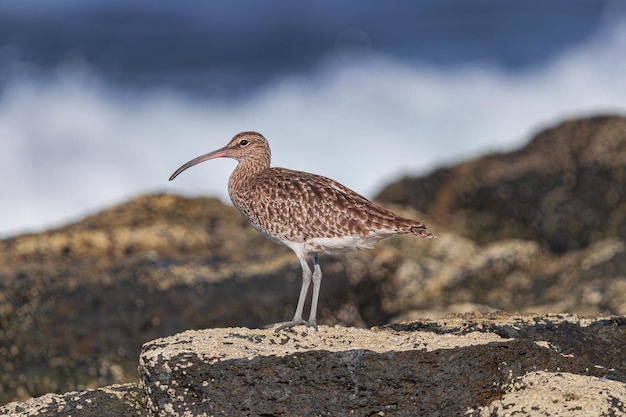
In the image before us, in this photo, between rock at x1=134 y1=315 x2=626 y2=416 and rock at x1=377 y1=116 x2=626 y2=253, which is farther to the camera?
rock at x1=377 y1=116 x2=626 y2=253

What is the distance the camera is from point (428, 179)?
714 inches

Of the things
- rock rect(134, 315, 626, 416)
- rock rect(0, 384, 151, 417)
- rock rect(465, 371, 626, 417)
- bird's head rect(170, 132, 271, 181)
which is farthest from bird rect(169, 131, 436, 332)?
rock rect(465, 371, 626, 417)

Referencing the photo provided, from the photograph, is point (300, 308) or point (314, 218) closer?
point (300, 308)

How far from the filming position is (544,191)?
16.3m

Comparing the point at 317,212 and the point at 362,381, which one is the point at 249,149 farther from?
the point at 362,381

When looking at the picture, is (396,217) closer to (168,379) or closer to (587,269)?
(168,379)

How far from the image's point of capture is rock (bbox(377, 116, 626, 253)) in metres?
15.7

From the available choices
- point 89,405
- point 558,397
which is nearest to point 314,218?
point 89,405

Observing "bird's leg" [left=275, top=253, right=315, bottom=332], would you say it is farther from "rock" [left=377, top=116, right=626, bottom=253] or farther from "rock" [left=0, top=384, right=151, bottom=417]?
"rock" [left=377, top=116, right=626, bottom=253]

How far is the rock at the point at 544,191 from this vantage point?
51.5 ft

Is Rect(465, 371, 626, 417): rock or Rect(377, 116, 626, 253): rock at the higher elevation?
Rect(377, 116, 626, 253): rock

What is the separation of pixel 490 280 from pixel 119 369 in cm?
589

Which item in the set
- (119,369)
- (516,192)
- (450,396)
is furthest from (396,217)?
(516,192)

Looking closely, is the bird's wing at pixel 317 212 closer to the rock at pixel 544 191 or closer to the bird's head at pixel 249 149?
the bird's head at pixel 249 149
